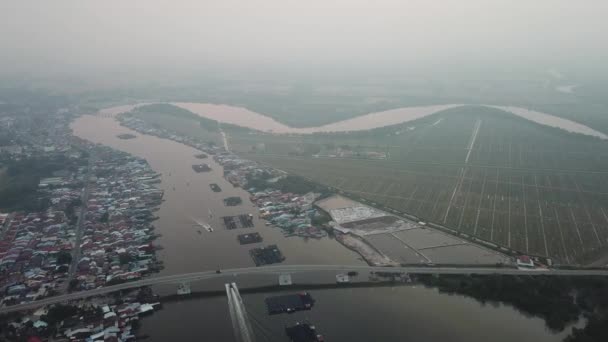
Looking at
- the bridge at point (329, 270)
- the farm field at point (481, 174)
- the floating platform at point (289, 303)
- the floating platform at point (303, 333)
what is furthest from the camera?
the farm field at point (481, 174)

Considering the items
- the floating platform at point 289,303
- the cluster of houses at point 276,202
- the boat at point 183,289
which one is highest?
the cluster of houses at point 276,202

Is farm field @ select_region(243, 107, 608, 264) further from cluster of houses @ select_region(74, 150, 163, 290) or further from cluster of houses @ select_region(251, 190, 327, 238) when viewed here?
cluster of houses @ select_region(74, 150, 163, 290)

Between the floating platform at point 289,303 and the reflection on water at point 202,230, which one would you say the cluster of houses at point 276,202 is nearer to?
the reflection on water at point 202,230

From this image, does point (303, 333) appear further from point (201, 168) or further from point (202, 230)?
point (201, 168)

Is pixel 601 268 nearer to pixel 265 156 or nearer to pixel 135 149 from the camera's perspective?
pixel 265 156

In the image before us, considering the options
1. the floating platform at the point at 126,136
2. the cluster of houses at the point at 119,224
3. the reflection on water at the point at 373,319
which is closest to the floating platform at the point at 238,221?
the cluster of houses at the point at 119,224

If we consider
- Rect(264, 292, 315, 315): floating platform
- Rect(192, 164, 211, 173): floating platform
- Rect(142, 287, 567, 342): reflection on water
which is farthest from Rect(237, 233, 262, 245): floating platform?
Rect(192, 164, 211, 173): floating platform
